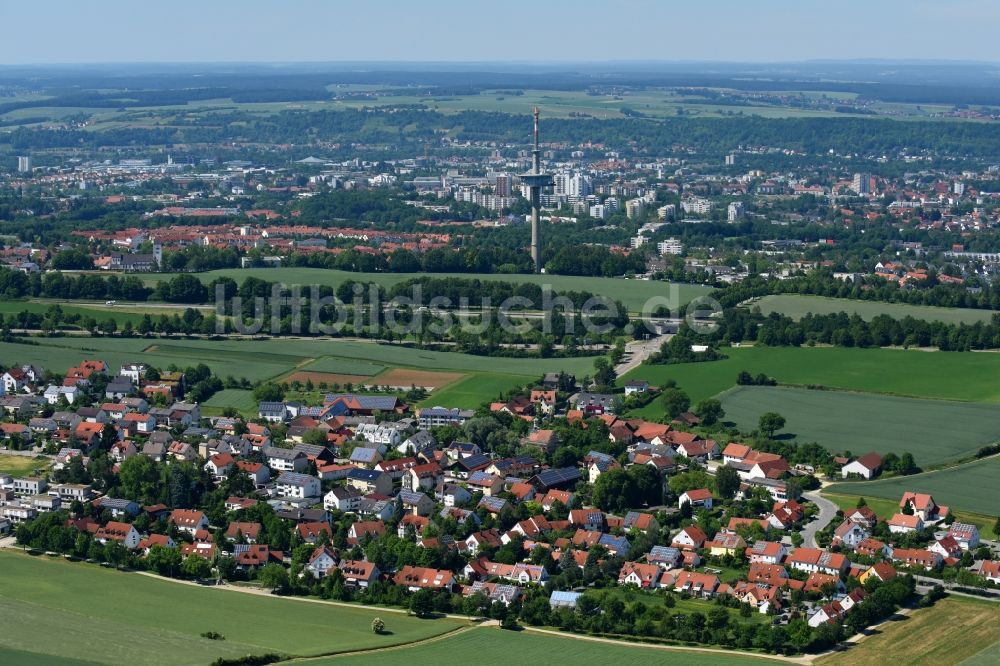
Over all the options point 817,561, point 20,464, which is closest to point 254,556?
point 20,464

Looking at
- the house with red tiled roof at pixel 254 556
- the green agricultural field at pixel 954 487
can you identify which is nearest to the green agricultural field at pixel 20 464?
the house with red tiled roof at pixel 254 556

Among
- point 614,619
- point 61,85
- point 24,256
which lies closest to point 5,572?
point 614,619

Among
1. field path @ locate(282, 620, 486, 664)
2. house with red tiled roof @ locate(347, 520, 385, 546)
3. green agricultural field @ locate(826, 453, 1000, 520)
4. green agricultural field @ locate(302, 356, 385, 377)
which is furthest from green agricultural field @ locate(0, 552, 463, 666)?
green agricultural field @ locate(302, 356, 385, 377)

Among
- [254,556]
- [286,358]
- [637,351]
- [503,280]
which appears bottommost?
[503,280]

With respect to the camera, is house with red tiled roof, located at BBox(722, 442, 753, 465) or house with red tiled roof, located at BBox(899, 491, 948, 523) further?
house with red tiled roof, located at BBox(722, 442, 753, 465)

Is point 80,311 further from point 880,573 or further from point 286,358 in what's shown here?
point 880,573

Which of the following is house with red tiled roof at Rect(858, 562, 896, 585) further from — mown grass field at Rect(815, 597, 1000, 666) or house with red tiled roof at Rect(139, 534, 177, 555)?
house with red tiled roof at Rect(139, 534, 177, 555)
